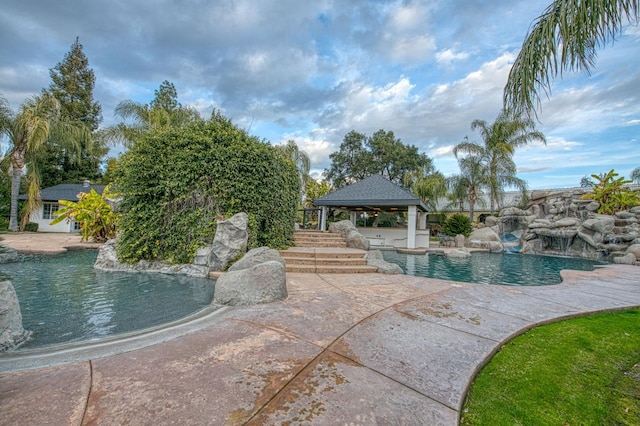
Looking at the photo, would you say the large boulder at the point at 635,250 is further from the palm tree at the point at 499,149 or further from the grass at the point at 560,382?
the grass at the point at 560,382

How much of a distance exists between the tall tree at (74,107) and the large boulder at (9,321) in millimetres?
28412

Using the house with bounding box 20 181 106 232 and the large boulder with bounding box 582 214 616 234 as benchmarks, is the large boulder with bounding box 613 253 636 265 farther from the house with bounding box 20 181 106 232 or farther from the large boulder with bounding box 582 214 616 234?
the house with bounding box 20 181 106 232

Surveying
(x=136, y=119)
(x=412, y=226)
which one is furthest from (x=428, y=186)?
(x=136, y=119)

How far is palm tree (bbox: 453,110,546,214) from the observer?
60.1 ft

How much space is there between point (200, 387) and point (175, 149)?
5.93 metres

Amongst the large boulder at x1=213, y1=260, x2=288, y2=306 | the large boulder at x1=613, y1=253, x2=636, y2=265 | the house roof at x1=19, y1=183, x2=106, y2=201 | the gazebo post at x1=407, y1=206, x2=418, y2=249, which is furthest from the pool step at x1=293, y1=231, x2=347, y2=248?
the house roof at x1=19, y1=183, x2=106, y2=201

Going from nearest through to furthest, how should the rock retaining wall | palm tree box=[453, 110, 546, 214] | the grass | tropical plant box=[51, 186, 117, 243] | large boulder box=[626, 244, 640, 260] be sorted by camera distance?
the grass
tropical plant box=[51, 186, 117, 243]
large boulder box=[626, 244, 640, 260]
the rock retaining wall
palm tree box=[453, 110, 546, 214]

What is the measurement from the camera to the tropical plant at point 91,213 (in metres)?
10.6

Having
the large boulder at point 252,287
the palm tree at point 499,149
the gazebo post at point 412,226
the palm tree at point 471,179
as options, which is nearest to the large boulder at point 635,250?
the palm tree at point 499,149

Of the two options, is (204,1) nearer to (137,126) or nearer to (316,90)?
(316,90)

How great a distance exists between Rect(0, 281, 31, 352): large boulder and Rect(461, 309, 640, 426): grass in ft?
12.5

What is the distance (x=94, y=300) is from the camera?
4066 millimetres

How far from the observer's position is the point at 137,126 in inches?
571

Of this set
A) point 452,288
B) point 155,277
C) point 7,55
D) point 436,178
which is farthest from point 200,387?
point 436,178
